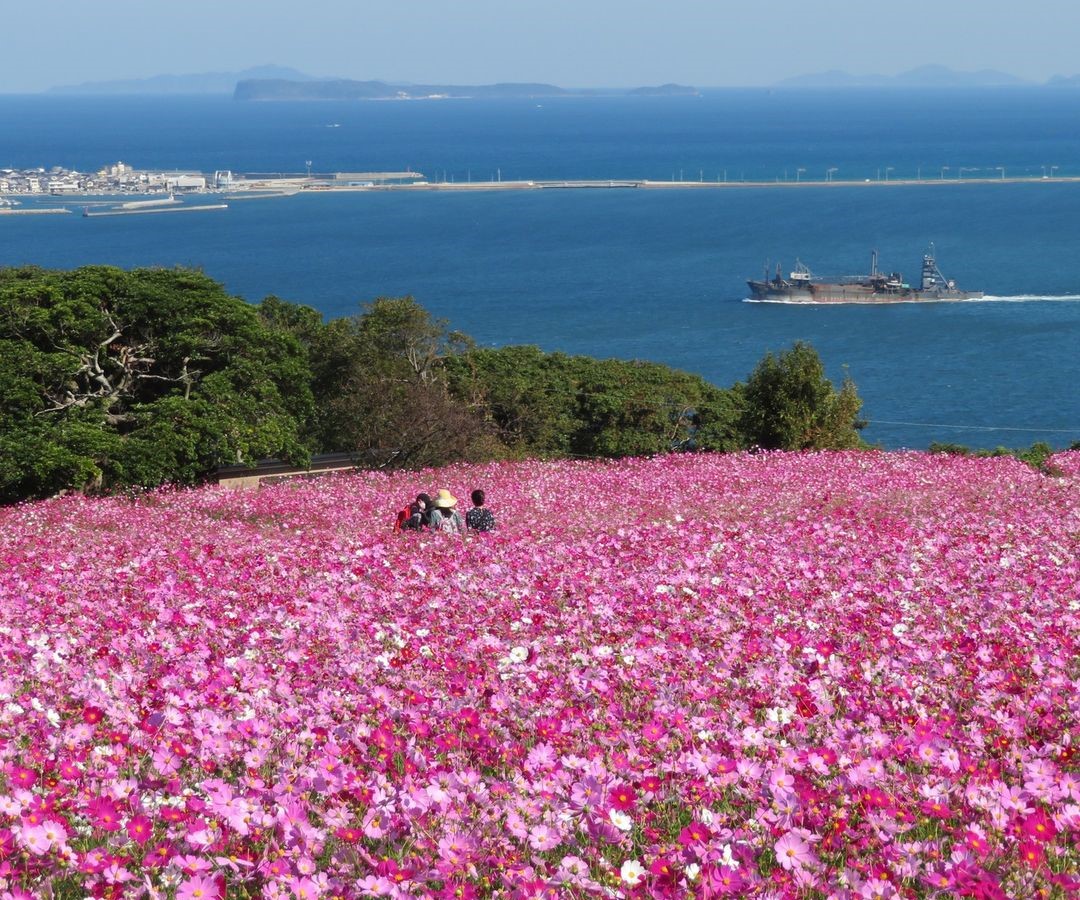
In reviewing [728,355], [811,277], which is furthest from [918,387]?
[811,277]

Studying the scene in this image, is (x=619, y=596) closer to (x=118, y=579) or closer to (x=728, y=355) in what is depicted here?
(x=118, y=579)

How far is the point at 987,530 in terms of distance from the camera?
1341cm

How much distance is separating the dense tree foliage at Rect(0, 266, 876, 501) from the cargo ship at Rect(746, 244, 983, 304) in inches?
3259

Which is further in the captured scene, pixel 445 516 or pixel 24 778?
pixel 445 516

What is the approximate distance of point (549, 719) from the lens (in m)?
6.57

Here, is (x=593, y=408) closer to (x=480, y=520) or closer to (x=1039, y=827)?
(x=480, y=520)

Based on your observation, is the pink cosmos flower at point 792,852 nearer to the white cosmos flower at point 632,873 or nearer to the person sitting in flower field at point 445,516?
the white cosmos flower at point 632,873

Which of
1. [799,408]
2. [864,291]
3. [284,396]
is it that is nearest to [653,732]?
[284,396]

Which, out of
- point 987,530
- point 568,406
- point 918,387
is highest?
point 987,530

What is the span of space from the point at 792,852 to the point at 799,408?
107ft

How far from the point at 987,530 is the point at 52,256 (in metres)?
150

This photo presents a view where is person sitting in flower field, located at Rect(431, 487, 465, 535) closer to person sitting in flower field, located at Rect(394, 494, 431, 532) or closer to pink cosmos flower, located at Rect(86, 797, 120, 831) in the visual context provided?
person sitting in flower field, located at Rect(394, 494, 431, 532)

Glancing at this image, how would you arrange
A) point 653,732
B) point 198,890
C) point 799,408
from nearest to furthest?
1. point 198,890
2. point 653,732
3. point 799,408

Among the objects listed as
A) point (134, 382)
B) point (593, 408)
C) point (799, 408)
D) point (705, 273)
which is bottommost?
point (705, 273)
